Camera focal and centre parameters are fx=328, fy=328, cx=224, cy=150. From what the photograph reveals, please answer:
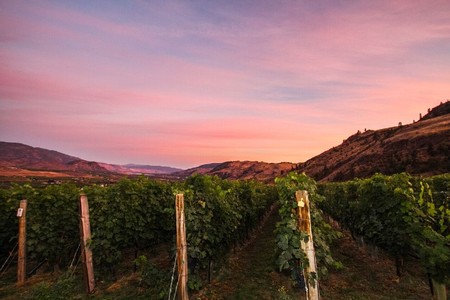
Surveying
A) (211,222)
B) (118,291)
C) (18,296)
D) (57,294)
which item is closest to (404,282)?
(211,222)

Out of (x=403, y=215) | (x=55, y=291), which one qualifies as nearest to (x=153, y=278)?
(x=55, y=291)

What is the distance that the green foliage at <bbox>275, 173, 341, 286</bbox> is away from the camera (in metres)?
6.64

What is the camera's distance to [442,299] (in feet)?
25.0

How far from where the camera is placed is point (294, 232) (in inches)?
280

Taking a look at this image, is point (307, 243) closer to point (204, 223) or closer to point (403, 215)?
point (204, 223)

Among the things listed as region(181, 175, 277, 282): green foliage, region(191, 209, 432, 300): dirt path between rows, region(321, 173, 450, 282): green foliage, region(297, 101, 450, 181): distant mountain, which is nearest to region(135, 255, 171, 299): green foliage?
region(181, 175, 277, 282): green foliage

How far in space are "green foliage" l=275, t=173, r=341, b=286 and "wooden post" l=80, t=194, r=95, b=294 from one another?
6.20 meters

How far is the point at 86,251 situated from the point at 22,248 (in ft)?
12.5

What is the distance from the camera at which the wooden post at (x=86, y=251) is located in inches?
416

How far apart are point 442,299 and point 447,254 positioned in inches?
75.8

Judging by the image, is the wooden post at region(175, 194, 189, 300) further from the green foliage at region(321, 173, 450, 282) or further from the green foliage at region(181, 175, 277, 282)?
the green foliage at region(321, 173, 450, 282)

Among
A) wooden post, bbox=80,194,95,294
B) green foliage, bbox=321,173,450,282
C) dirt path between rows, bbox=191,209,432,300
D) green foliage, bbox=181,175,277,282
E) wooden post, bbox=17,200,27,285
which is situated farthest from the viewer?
wooden post, bbox=17,200,27,285

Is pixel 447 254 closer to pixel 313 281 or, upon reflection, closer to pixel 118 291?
pixel 313 281

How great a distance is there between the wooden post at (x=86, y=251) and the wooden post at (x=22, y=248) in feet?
11.8
